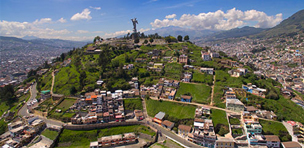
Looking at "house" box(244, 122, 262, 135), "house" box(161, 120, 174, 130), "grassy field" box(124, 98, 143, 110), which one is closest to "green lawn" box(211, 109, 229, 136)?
"house" box(244, 122, 262, 135)

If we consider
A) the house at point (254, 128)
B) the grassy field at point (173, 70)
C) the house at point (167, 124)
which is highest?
the grassy field at point (173, 70)

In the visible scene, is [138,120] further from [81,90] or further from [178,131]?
[81,90]

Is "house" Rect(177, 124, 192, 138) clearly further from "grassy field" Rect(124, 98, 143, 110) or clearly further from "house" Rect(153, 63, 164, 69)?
"house" Rect(153, 63, 164, 69)

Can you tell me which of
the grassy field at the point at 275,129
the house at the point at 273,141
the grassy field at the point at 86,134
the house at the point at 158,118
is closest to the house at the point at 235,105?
the grassy field at the point at 275,129

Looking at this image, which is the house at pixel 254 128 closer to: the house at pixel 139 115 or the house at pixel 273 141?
the house at pixel 273 141

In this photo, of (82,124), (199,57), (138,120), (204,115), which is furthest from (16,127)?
(199,57)

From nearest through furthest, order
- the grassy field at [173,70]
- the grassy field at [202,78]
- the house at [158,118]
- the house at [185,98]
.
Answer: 1. the house at [158,118]
2. the house at [185,98]
3. the grassy field at [202,78]
4. the grassy field at [173,70]

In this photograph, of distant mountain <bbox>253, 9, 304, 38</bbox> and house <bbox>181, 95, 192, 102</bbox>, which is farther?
distant mountain <bbox>253, 9, 304, 38</bbox>
